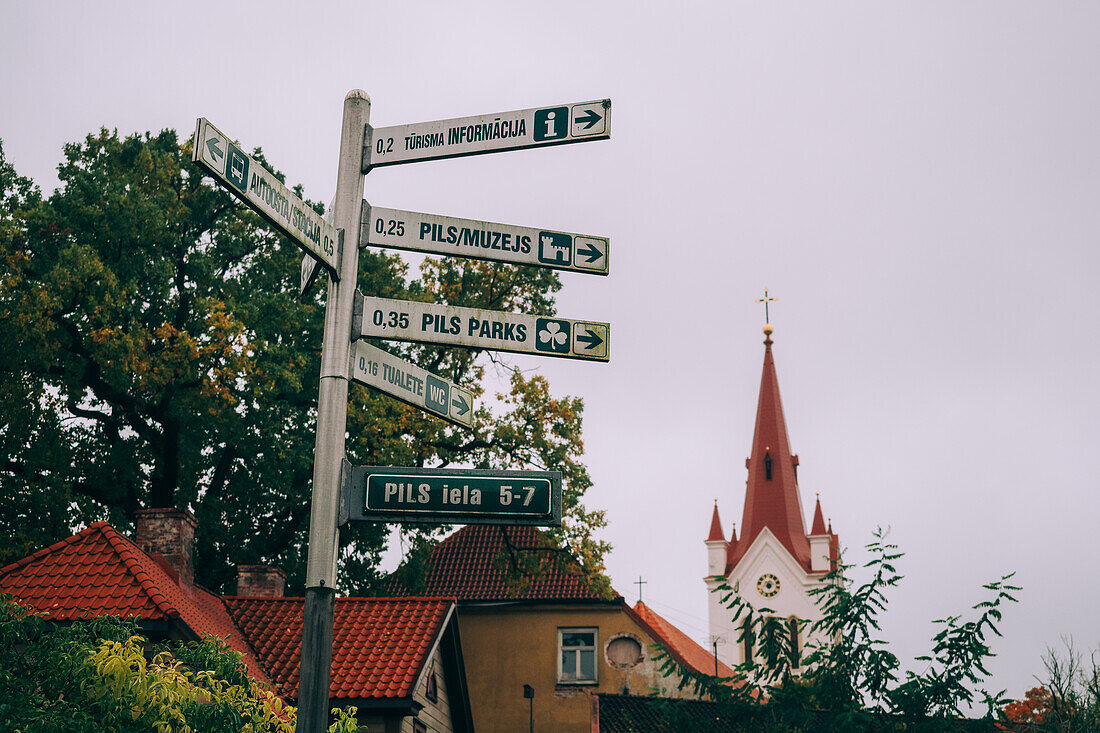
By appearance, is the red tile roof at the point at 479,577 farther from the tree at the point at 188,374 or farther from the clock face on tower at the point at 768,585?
the clock face on tower at the point at 768,585

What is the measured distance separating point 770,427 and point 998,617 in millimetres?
61399

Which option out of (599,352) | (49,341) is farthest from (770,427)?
(599,352)

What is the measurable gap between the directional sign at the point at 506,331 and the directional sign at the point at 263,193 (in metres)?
0.51

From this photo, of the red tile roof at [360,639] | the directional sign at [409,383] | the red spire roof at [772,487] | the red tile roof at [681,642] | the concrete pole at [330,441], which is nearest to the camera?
the concrete pole at [330,441]

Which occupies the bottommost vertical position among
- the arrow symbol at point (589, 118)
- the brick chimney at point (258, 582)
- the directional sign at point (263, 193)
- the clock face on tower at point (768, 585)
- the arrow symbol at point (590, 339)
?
the arrow symbol at point (590, 339)

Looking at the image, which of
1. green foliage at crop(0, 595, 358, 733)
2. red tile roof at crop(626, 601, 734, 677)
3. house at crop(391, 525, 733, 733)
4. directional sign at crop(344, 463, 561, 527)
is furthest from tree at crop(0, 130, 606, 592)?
red tile roof at crop(626, 601, 734, 677)

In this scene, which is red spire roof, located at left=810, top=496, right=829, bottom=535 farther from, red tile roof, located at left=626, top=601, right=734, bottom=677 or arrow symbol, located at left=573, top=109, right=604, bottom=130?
arrow symbol, located at left=573, top=109, right=604, bottom=130

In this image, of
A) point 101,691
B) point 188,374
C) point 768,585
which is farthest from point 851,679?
point 768,585

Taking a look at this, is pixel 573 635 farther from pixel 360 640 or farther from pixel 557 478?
pixel 557 478

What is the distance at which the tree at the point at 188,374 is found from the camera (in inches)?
949

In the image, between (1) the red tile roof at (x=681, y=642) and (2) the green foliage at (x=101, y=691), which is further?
(1) the red tile roof at (x=681, y=642)

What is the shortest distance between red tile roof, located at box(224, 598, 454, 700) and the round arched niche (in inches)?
498

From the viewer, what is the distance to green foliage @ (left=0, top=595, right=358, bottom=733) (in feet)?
27.6

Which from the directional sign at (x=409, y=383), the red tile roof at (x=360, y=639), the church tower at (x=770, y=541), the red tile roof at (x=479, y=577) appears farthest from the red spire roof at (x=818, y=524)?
the directional sign at (x=409, y=383)
